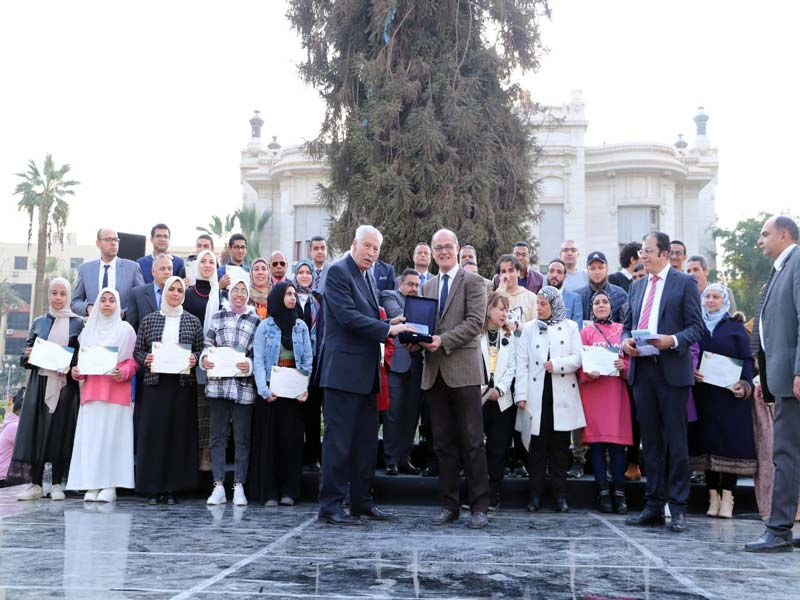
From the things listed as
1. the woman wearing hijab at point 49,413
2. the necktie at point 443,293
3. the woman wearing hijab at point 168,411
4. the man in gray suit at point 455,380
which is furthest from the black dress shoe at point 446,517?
the woman wearing hijab at point 49,413

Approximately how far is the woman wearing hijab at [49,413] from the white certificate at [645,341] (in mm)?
5130

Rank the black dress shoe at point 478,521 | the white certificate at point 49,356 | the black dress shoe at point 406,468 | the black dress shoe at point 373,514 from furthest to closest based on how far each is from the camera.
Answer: the black dress shoe at point 406,468, the white certificate at point 49,356, the black dress shoe at point 373,514, the black dress shoe at point 478,521

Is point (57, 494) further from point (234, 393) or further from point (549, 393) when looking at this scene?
point (549, 393)

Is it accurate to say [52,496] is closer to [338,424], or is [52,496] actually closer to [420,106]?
[338,424]

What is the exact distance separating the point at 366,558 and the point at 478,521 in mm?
1502

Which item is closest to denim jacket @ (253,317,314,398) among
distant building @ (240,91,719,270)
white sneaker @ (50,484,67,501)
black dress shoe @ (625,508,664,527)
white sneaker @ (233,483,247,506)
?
white sneaker @ (233,483,247,506)

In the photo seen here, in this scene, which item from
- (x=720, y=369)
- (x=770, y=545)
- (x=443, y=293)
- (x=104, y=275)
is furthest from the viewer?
(x=104, y=275)

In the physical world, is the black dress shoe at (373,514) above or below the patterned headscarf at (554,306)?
below

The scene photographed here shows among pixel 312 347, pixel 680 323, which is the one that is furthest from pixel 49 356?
pixel 680 323

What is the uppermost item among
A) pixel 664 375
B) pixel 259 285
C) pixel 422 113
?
pixel 422 113

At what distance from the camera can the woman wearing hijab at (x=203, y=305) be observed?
7066mm

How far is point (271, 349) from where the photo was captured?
671cm

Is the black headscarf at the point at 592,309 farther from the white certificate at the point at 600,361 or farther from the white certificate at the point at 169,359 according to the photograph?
the white certificate at the point at 169,359

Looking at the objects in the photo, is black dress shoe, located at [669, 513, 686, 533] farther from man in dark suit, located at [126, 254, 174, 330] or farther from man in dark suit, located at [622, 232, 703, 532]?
man in dark suit, located at [126, 254, 174, 330]
